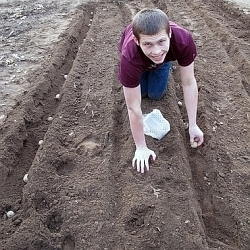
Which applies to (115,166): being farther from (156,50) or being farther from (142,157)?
(156,50)

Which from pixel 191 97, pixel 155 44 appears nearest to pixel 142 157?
pixel 191 97

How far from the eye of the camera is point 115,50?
5797 millimetres

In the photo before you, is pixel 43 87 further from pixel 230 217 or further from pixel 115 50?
pixel 230 217

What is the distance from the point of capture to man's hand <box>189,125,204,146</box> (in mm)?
3920

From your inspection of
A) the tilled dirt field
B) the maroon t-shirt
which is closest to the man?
the maroon t-shirt

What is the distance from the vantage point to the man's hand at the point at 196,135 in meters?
3.92

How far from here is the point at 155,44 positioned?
3213 millimetres

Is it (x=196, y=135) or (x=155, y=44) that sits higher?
(x=155, y=44)

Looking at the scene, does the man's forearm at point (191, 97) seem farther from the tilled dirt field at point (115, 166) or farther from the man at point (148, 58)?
the tilled dirt field at point (115, 166)

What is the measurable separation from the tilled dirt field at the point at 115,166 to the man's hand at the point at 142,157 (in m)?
0.06

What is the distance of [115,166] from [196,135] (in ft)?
2.56

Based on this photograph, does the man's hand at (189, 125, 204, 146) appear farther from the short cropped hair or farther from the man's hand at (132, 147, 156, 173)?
the short cropped hair

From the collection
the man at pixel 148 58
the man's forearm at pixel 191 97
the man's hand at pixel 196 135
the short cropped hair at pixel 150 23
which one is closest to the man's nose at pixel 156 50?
the man at pixel 148 58

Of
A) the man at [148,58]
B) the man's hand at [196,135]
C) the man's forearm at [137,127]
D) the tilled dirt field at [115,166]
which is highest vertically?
the man at [148,58]
